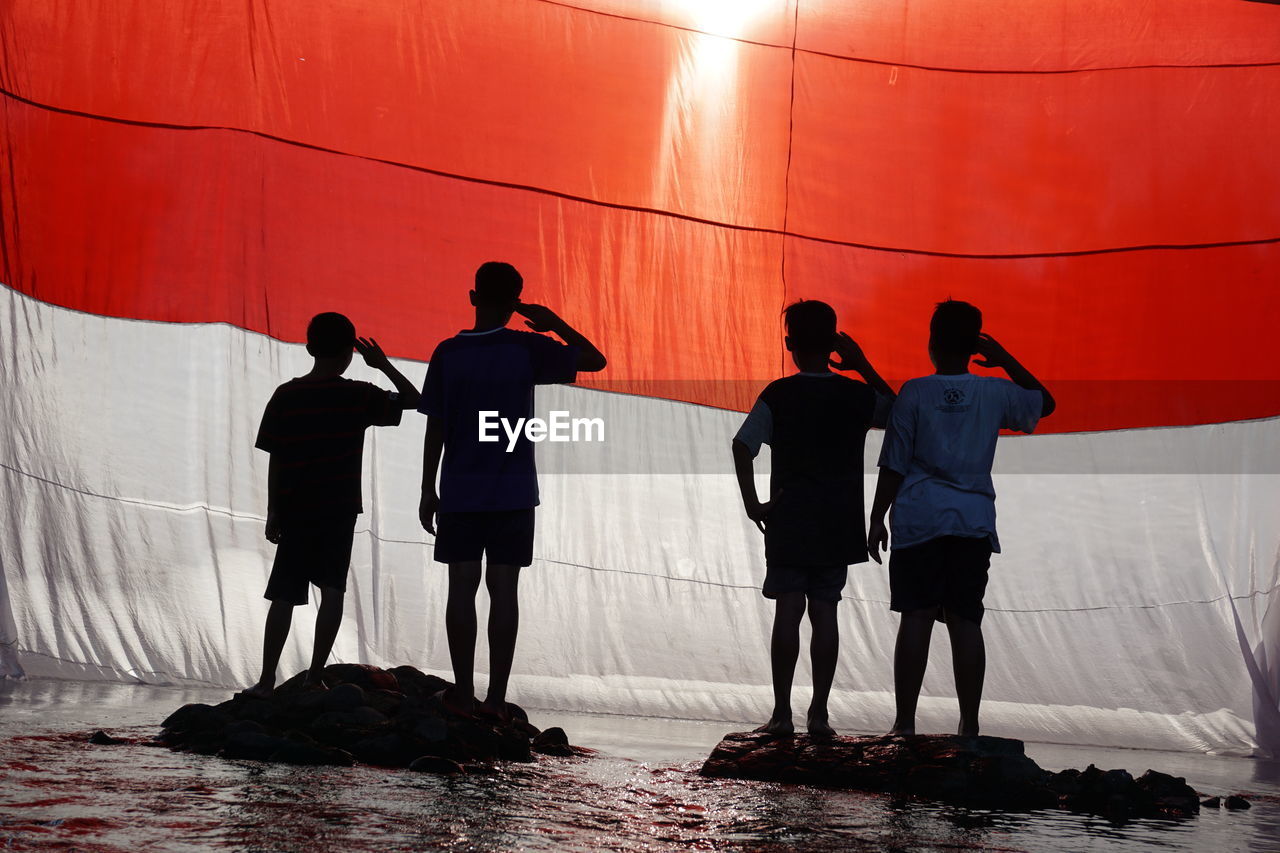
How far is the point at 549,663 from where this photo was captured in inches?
180

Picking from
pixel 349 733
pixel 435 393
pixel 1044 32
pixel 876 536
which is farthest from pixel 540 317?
pixel 1044 32

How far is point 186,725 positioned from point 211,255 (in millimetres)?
2090

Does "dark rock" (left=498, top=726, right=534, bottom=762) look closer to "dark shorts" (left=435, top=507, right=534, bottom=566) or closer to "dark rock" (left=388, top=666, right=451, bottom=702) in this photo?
"dark shorts" (left=435, top=507, right=534, bottom=566)

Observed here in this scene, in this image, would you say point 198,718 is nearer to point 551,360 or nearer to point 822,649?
point 551,360

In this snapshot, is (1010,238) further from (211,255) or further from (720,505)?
(211,255)

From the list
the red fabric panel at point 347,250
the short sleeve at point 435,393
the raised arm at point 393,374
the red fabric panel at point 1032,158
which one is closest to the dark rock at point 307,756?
the short sleeve at point 435,393

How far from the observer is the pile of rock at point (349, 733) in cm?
271

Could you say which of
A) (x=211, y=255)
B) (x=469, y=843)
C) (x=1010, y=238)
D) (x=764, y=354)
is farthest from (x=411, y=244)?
(x=469, y=843)

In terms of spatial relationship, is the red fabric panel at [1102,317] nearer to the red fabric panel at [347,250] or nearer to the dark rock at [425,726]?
the red fabric panel at [347,250]

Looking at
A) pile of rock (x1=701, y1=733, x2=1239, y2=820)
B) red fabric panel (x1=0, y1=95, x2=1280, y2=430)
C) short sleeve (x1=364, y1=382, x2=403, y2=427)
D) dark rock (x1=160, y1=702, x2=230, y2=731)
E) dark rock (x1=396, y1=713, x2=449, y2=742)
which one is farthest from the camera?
red fabric panel (x1=0, y1=95, x2=1280, y2=430)

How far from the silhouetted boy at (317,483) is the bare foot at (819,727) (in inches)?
46.8

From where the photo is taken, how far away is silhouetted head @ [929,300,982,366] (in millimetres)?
3145

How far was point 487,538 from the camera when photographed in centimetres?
314

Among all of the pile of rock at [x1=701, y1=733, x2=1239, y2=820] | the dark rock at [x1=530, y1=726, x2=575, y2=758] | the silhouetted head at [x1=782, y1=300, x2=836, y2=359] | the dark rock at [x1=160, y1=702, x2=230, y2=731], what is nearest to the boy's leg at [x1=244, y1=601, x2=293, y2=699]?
the dark rock at [x1=160, y1=702, x2=230, y2=731]
